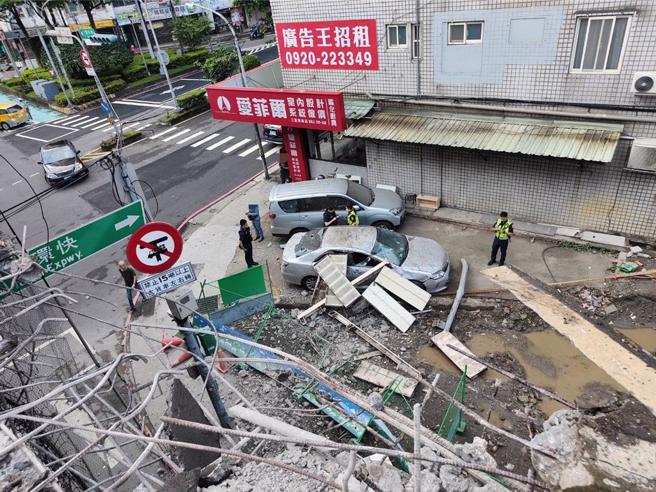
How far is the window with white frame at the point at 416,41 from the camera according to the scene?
39.1ft

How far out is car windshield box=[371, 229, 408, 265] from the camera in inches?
419

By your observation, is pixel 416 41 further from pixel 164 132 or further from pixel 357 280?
pixel 164 132

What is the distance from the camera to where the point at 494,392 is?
26.8 ft

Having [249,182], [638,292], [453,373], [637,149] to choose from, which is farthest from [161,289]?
[249,182]

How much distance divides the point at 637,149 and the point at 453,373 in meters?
6.65

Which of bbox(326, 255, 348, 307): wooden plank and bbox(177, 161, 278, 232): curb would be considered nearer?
bbox(326, 255, 348, 307): wooden plank

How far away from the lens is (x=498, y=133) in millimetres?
11602

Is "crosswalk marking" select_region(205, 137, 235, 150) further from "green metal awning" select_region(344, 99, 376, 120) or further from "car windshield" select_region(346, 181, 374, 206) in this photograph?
"car windshield" select_region(346, 181, 374, 206)

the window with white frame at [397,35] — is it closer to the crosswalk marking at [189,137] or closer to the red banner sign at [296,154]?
the red banner sign at [296,154]

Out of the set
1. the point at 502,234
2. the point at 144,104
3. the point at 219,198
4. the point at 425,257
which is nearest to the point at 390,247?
the point at 425,257

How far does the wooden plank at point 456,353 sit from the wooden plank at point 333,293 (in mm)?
2272

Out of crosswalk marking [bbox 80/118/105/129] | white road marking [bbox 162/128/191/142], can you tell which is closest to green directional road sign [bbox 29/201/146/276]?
white road marking [bbox 162/128/191/142]

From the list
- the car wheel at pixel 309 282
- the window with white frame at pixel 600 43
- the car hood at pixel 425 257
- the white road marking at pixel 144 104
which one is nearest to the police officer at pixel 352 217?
the car hood at pixel 425 257

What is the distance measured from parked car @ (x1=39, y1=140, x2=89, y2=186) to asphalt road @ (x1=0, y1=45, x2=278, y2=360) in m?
0.56
